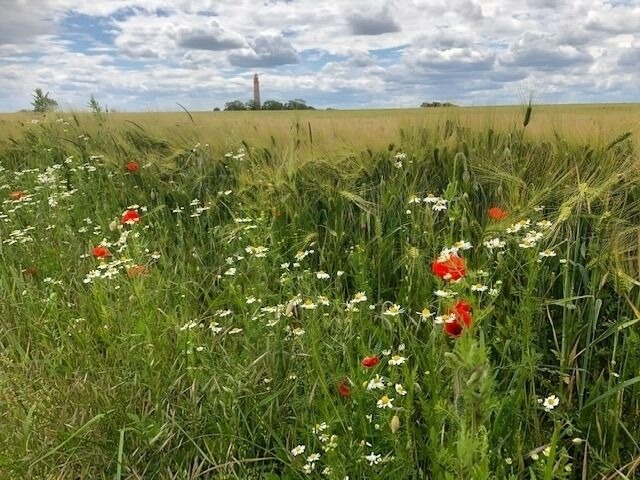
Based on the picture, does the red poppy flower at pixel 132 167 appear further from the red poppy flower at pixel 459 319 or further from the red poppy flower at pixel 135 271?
the red poppy flower at pixel 459 319

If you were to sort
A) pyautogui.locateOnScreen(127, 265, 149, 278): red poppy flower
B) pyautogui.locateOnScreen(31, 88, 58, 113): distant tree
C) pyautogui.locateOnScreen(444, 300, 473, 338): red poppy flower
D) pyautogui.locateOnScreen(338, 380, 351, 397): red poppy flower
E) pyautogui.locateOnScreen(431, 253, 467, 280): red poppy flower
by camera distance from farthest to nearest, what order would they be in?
1. pyautogui.locateOnScreen(31, 88, 58, 113): distant tree
2. pyautogui.locateOnScreen(127, 265, 149, 278): red poppy flower
3. pyautogui.locateOnScreen(338, 380, 351, 397): red poppy flower
4. pyautogui.locateOnScreen(431, 253, 467, 280): red poppy flower
5. pyautogui.locateOnScreen(444, 300, 473, 338): red poppy flower

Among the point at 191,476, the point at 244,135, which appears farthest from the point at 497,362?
the point at 244,135

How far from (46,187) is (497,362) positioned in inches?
130

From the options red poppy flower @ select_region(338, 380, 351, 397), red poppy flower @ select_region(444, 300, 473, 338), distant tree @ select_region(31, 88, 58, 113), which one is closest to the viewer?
red poppy flower @ select_region(444, 300, 473, 338)

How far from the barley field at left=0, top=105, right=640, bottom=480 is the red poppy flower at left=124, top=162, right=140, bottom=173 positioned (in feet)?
1.55

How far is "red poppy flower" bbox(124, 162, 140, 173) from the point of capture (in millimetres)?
3939

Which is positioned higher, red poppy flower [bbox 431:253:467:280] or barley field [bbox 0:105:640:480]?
red poppy flower [bbox 431:253:467:280]

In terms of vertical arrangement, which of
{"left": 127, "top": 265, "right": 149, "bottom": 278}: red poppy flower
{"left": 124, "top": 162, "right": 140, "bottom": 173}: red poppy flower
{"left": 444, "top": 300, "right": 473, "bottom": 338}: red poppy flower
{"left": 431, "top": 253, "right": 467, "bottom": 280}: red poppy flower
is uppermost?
{"left": 124, "top": 162, "right": 140, "bottom": 173}: red poppy flower

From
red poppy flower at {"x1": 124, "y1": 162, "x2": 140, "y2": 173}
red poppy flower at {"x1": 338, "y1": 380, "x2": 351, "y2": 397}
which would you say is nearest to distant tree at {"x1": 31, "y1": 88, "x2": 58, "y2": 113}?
red poppy flower at {"x1": 124, "y1": 162, "x2": 140, "y2": 173}

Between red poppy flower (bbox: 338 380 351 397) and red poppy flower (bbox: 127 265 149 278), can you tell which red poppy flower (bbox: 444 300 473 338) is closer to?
red poppy flower (bbox: 338 380 351 397)

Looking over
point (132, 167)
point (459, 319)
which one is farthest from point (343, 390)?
point (132, 167)

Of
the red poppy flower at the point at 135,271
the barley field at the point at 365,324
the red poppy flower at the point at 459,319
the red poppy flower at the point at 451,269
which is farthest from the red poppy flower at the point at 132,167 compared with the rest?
the red poppy flower at the point at 459,319

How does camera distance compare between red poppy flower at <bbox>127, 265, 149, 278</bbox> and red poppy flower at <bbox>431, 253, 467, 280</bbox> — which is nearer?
red poppy flower at <bbox>431, 253, 467, 280</bbox>

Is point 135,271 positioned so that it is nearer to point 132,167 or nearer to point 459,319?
point 459,319
